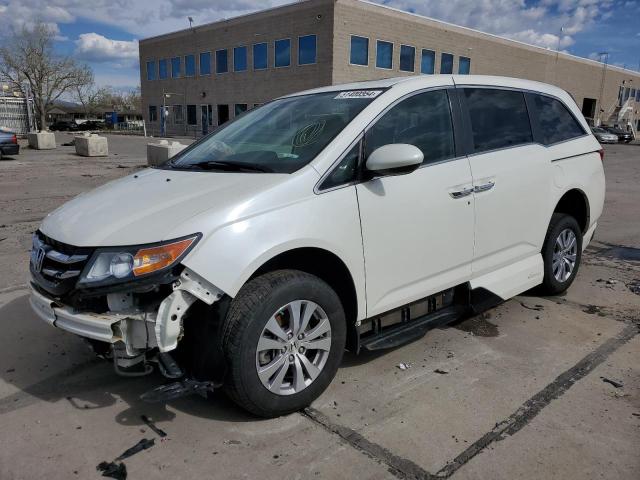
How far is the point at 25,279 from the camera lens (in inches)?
212

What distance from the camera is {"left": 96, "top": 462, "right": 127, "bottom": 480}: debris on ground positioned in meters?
2.54

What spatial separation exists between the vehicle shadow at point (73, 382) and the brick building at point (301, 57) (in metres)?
33.9

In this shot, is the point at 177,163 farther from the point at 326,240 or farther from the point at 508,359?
the point at 508,359

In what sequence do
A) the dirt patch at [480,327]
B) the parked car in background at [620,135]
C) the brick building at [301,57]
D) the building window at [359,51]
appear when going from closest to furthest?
the dirt patch at [480,327], the brick building at [301,57], the building window at [359,51], the parked car in background at [620,135]

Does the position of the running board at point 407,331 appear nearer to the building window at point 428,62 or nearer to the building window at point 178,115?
the building window at point 428,62

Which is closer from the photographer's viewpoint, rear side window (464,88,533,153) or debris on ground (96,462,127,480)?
debris on ground (96,462,127,480)

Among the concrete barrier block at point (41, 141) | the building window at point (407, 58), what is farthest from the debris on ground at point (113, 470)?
the building window at point (407, 58)

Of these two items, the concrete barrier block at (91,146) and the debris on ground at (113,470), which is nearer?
the debris on ground at (113,470)

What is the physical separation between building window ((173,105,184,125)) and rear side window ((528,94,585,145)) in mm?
48539

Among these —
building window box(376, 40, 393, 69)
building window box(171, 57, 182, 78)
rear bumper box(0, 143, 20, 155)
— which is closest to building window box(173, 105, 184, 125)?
building window box(171, 57, 182, 78)

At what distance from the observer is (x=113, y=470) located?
8.46 feet

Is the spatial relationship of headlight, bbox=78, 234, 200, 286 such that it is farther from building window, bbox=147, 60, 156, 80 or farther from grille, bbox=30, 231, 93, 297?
building window, bbox=147, 60, 156, 80

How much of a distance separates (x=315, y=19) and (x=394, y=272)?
36218 mm

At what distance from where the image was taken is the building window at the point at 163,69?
167 ft
